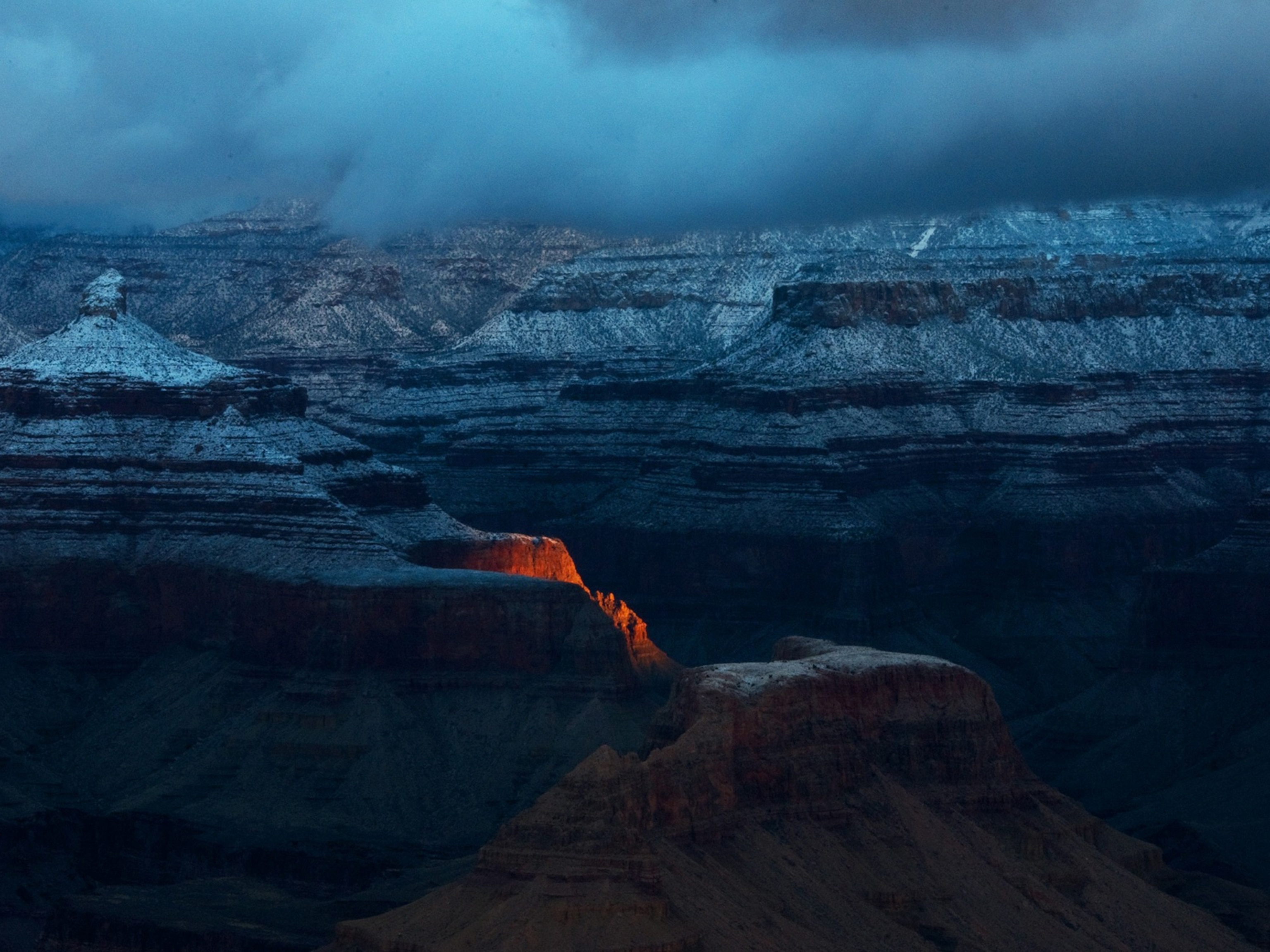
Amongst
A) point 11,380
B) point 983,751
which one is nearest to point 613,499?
point 11,380

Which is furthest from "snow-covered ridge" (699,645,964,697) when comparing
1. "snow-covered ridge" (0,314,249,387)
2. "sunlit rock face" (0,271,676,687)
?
"snow-covered ridge" (0,314,249,387)

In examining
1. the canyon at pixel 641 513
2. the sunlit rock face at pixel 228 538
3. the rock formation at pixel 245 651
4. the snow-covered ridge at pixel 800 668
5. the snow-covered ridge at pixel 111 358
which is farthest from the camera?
the snow-covered ridge at pixel 111 358

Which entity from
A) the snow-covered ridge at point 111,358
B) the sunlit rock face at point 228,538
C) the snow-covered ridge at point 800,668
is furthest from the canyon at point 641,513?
the snow-covered ridge at point 800,668

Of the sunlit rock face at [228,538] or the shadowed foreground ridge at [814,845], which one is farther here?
the sunlit rock face at [228,538]

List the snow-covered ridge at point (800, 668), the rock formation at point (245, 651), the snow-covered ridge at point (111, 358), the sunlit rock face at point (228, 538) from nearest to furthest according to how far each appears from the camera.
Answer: the snow-covered ridge at point (800, 668) → the rock formation at point (245, 651) → the sunlit rock face at point (228, 538) → the snow-covered ridge at point (111, 358)

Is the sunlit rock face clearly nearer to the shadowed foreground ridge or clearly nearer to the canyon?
the canyon

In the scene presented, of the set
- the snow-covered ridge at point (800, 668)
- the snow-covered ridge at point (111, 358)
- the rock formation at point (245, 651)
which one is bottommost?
the snow-covered ridge at point (800, 668)

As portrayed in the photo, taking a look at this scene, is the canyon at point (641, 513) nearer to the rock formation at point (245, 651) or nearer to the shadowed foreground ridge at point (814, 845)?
the rock formation at point (245, 651)

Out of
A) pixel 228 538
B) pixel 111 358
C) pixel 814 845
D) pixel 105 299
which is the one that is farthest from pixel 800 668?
pixel 105 299
